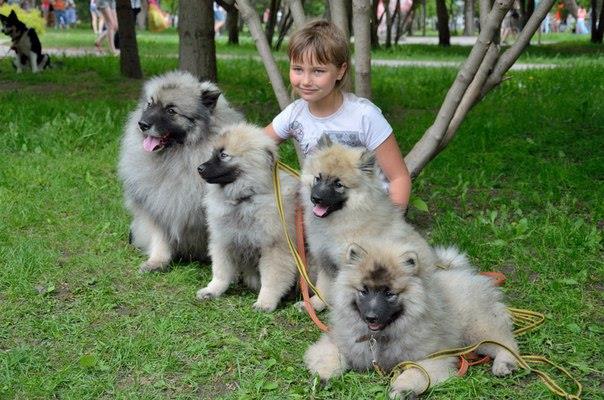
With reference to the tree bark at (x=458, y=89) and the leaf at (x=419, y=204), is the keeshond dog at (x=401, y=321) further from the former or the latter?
the leaf at (x=419, y=204)

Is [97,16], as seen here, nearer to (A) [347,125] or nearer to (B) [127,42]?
(B) [127,42]

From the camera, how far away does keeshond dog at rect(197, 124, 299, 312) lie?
14.5 ft

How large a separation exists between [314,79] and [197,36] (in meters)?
4.40

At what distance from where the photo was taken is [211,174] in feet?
14.2

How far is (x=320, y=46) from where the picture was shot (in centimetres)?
439

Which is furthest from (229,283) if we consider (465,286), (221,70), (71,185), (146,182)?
(221,70)

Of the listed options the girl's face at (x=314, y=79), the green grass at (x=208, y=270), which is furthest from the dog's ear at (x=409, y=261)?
the girl's face at (x=314, y=79)

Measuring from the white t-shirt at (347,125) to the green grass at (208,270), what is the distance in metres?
1.02

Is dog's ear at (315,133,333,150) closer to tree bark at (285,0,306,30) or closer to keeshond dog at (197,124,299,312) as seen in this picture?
keeshond dog at (197,124,299,312)

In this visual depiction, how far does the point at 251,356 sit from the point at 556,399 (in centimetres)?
143

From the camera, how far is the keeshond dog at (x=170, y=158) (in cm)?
483

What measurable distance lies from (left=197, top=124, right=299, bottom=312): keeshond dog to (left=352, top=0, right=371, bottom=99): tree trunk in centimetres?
118

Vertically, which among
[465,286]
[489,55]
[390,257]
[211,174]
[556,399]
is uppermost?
[489,55]

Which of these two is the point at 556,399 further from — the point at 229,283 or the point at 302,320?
the point at 229,283
